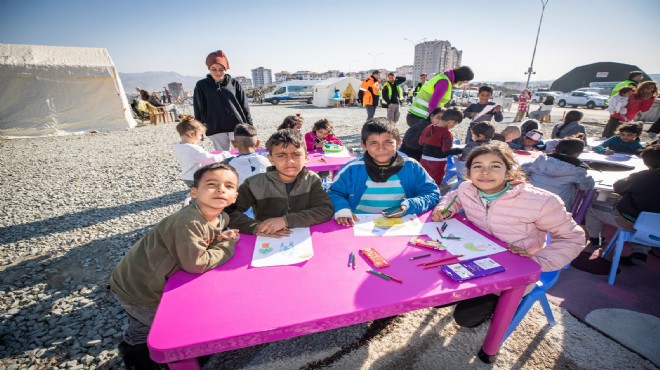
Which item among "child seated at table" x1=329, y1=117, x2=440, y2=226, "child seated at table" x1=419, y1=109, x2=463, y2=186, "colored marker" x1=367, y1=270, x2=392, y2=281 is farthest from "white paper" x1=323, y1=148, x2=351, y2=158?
"colored marker" x1=367, y1=270, x2=392, y2=281

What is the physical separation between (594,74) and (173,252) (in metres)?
69.0

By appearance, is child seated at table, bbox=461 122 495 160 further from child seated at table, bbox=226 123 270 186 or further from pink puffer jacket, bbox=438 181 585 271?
child seated at table, bbox=226 123 270 186

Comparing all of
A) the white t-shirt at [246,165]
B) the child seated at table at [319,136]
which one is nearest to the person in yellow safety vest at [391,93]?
the child seated at table at [319,136]

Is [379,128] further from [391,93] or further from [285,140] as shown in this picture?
[391,93]

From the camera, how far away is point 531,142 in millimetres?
4816

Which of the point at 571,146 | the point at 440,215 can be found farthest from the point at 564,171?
the point at 440,215

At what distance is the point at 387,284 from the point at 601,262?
3.42 metres

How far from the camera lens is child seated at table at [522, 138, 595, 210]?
121 inches

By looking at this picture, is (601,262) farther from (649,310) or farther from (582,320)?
(582,320)

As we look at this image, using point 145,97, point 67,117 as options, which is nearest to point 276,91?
point 145,97

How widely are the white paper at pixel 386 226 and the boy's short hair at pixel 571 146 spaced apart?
8.43 ft

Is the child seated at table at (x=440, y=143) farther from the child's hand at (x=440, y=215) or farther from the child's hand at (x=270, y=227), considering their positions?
the child's hand at (x=270, y=227)

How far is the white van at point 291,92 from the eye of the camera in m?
26.3

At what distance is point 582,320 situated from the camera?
228 centimetres
